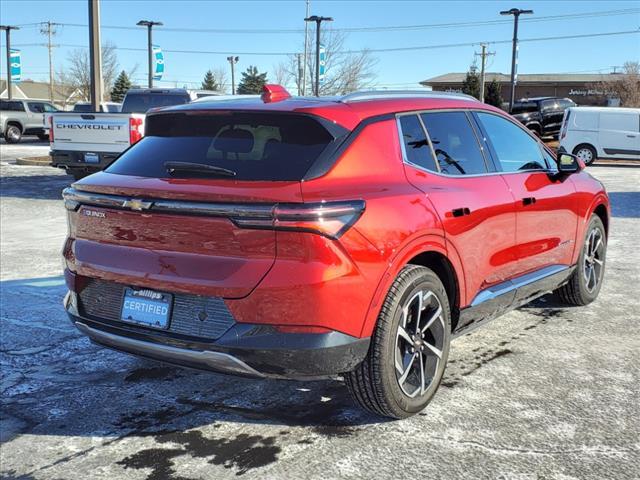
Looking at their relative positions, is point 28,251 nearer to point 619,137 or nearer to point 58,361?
point 58,361

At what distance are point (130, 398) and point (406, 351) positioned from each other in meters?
1.59

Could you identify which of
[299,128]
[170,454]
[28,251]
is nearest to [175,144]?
[299,128]

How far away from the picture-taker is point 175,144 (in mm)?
3590

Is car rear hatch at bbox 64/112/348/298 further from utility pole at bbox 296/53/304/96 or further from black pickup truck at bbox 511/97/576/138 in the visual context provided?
utility pole at bbox 296/53/304/96

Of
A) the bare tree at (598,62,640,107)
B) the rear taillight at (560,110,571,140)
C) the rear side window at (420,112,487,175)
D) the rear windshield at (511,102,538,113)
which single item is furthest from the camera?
the bare tree at (598,62,640,107)

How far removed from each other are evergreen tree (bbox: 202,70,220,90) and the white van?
71929 mm

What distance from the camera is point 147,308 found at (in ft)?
10.7

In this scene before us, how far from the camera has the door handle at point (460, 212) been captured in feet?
12.4

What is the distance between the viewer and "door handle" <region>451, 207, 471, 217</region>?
3.77 meters

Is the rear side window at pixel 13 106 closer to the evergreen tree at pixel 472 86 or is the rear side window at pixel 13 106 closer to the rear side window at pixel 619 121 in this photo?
the rear side window at pixel 619 121

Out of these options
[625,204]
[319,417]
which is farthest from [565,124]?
[319,417]

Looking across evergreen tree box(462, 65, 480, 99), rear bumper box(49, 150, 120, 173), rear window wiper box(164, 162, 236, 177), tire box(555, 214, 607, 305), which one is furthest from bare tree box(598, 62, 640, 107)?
rear window wiper box(164, 162, 236, 177)

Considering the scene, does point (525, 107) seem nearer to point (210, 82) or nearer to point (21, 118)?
point (21, 118)

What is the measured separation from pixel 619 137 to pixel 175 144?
Result: 70.3ft
